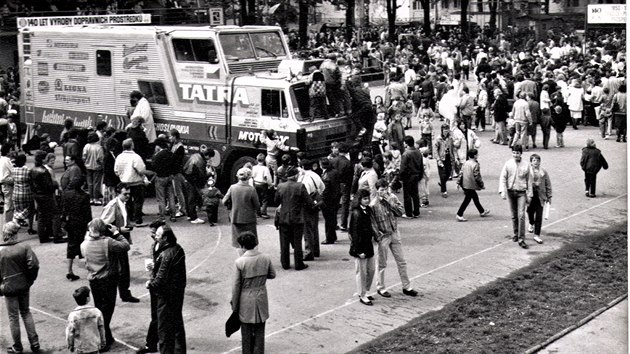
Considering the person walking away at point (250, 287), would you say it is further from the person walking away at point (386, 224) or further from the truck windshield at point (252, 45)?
the truck windshield at point (252, 45)

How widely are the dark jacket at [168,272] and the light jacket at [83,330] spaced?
899mm

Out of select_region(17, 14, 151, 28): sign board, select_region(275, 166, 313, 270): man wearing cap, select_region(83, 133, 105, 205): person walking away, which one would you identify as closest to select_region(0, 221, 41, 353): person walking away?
select_region(275, 166, 313, 270): man wearing cap

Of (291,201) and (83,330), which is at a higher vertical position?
(291,201)

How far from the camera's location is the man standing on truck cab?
806 inches

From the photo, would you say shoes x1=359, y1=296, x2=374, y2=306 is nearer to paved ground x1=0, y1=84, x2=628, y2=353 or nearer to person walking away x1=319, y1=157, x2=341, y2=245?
paved ground x1=0, y1=84, x2=628, y2=353

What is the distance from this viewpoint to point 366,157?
609 inches

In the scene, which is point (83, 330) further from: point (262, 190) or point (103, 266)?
point (262, 190)

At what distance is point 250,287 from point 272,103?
30.8 feet

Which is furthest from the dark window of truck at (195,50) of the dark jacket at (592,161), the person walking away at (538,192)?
the dark jacket at (592,161)

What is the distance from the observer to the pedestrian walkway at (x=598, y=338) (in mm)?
11352

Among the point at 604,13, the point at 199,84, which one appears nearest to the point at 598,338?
the point at 199,84

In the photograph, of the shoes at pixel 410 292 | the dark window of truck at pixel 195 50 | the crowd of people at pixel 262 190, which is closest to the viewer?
the crowd of people at pixel 262 190

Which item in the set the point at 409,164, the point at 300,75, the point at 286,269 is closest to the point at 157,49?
the point at 300,75

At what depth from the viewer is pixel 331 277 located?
1430cm
